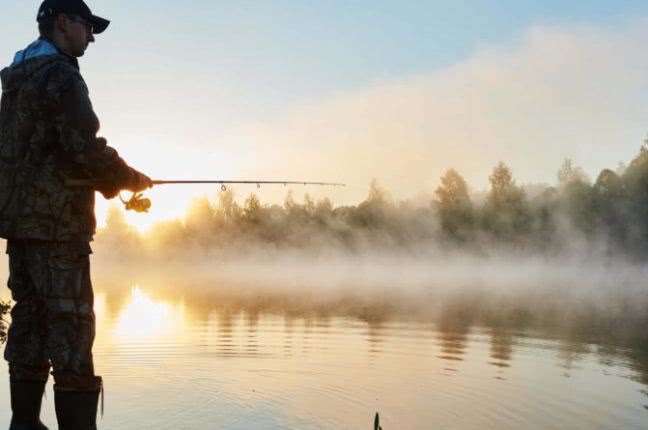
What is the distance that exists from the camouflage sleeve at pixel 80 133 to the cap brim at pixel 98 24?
0.53 m

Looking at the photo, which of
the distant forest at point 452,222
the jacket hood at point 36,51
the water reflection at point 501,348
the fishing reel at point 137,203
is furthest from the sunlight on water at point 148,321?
the distant forest at point 452,222

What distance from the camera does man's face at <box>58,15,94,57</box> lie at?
507cm

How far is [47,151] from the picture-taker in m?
4.86

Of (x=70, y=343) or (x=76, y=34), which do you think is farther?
(x=76, y=34)

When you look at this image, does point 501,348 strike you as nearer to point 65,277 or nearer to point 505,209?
point 65,277

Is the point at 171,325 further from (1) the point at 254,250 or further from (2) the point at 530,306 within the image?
(1) the point at 254,250

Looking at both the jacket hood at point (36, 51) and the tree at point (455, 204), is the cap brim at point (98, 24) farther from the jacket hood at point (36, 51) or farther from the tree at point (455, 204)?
the tree at point (455, 204)

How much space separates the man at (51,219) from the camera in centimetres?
472

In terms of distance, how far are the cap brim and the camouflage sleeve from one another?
533 millimetres

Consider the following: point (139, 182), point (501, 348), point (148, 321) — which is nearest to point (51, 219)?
point (139, 182)

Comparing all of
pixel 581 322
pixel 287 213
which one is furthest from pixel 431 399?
pixel 287 213

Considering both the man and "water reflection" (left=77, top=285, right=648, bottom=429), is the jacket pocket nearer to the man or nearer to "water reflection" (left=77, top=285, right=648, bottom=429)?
the man

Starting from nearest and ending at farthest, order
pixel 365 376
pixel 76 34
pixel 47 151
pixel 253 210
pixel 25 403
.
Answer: pixel 47 151, pixel 25 403, pixel 76 34, pixel 365 376, pixel 253 210

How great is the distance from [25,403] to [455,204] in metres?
111
